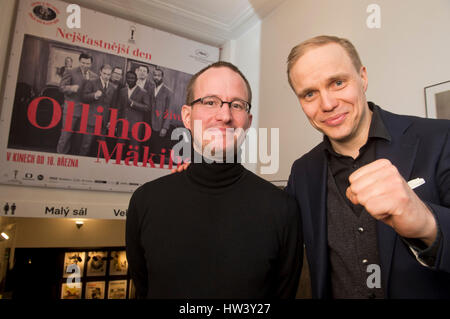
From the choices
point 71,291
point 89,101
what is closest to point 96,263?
point 71,291

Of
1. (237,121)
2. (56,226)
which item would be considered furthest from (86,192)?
(237,121)

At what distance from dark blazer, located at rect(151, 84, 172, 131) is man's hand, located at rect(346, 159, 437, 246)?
2120 millimetres

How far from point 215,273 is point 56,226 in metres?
2.26

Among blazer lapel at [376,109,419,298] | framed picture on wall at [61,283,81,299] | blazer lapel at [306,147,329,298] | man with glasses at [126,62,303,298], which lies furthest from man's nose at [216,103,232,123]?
framed picture on wall at [61,283,81,299]

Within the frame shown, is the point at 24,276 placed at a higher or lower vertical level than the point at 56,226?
lower

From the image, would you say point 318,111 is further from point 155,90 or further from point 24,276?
point 24,276

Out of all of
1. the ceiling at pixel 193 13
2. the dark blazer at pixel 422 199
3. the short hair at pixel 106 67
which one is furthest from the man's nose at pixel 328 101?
the short hair at pixel 106 67

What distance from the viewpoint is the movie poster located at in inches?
79.4

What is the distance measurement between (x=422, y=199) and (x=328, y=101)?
37cm

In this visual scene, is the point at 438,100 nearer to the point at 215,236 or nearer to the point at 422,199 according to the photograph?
the point at 422,199

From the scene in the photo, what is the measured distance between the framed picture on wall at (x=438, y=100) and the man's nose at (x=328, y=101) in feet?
2.18

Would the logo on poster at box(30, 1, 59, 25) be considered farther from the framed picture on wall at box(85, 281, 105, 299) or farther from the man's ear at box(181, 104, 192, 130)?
the framed picture on wall at box(85, 281, 105, 299)

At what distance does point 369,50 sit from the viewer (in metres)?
1.55

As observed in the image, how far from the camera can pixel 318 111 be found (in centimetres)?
90
